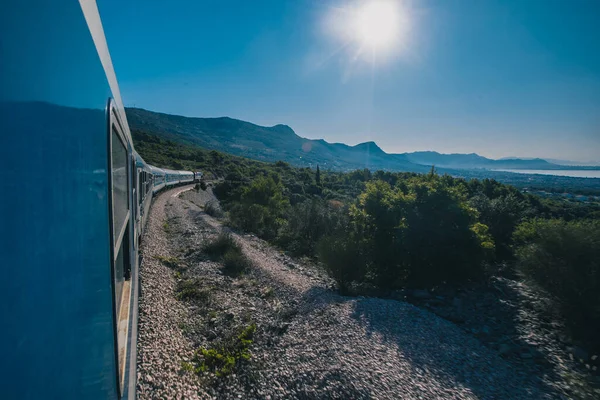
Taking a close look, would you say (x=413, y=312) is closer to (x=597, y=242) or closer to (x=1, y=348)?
(x=597, y=242)

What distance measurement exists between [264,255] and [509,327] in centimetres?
794

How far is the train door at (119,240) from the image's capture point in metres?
1.95

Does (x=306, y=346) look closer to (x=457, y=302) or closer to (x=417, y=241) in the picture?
(x=457, y=302)

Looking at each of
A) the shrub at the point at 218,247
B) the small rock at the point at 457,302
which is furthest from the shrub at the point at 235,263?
the small rock at the point at 457,302

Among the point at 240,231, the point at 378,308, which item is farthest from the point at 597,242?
the point at 240,231

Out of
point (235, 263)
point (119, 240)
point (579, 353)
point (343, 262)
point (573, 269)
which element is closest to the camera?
point (119, 240)

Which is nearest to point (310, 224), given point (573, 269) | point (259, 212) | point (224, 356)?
point (259, 212)

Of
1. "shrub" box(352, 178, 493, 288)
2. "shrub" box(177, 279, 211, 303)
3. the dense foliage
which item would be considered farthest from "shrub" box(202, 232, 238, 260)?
"shrub" box(352, 178, 493, 288)

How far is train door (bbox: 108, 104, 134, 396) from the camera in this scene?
1.95 m

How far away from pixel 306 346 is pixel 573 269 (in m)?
5.91

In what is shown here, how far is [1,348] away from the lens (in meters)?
0.64

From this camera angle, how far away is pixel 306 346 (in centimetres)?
559

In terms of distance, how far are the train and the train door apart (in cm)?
23

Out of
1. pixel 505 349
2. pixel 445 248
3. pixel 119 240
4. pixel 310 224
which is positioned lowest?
pixel 505 349
